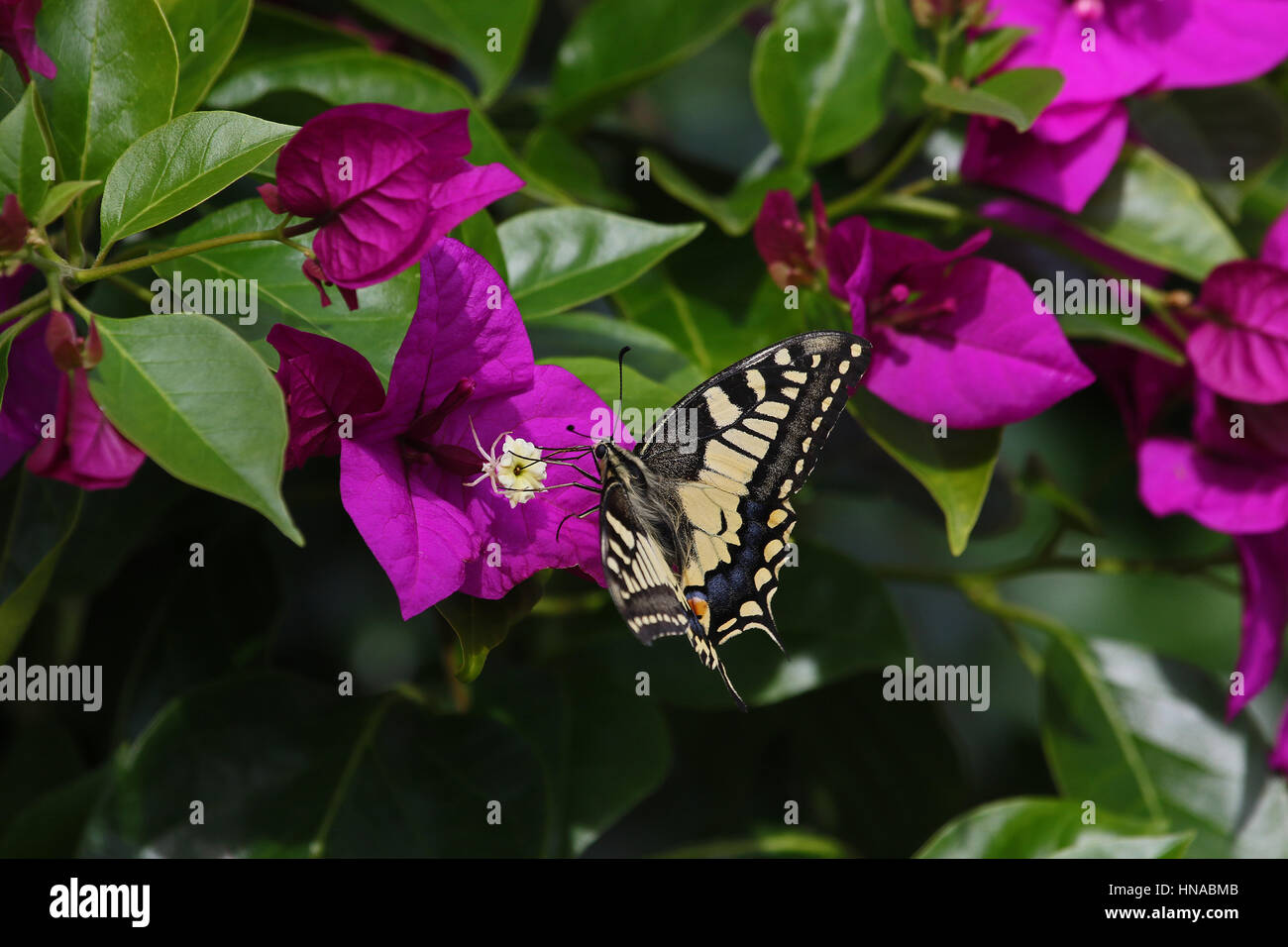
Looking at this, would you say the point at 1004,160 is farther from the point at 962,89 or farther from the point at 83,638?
the point at 83,638

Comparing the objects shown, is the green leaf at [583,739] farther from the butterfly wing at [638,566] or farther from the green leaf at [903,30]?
the green leaf at [903,30]

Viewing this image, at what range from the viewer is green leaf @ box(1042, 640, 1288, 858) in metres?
0.86

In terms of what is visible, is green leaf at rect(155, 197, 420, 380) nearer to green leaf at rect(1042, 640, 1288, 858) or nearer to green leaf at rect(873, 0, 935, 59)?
green leaf at rect(873, 0, 935, 59)

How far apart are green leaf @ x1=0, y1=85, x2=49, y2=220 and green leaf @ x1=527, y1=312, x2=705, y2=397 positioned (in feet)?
0.84

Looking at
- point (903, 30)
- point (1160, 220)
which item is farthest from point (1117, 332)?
point (903, 30)

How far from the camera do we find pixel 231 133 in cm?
50

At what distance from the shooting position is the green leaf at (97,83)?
56cm

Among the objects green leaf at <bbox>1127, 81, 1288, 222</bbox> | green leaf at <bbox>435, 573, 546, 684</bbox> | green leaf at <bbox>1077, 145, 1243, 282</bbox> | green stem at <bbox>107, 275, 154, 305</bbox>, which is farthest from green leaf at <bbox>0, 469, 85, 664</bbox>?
green leaf at <bbox>1127, 81, 1288, 222</bbox>

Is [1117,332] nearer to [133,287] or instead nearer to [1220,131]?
[1220,131]

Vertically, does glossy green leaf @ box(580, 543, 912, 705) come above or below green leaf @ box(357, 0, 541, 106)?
below

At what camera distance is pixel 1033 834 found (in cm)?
77
